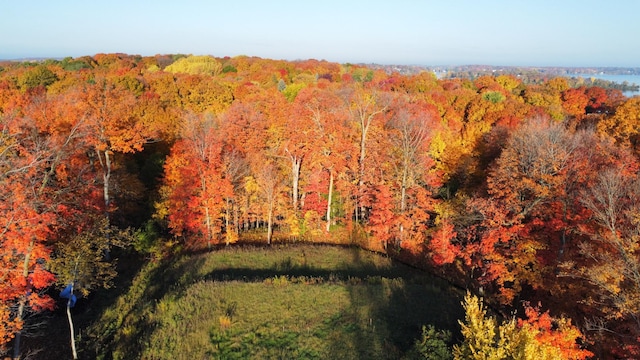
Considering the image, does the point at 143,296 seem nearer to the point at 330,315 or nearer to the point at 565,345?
the point at 330,315

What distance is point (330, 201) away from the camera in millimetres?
32844

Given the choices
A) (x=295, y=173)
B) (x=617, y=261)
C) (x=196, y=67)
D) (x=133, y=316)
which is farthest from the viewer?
(x=196, y=67)

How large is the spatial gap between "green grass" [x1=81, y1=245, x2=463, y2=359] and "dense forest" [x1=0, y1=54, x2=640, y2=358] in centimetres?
340

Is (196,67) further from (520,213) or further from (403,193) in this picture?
(520,213)

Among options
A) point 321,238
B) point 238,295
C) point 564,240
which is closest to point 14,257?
point 238,295

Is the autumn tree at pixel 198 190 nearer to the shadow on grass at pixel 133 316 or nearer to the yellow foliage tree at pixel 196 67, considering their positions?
the shadow on grass at pixel 133 316

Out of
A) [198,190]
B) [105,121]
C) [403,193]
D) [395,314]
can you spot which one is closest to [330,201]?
[403,193]

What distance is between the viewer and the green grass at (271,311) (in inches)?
637

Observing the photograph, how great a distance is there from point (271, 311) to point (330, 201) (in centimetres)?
1535

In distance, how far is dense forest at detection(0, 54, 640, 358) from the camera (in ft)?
57.7

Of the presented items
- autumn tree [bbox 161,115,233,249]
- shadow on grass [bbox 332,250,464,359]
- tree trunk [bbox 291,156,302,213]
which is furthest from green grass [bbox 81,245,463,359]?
tree trunk [bbox 291,156,302,213]

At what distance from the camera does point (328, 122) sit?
31578 mm

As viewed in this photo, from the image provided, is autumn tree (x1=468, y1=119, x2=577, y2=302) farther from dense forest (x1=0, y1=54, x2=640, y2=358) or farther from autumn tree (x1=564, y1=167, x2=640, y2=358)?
autumn tree (x1=564, y1=167, x2=640, y2=358)

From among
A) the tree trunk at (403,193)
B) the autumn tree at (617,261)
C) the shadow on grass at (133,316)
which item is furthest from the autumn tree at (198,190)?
the autumn tree at (617,261)
